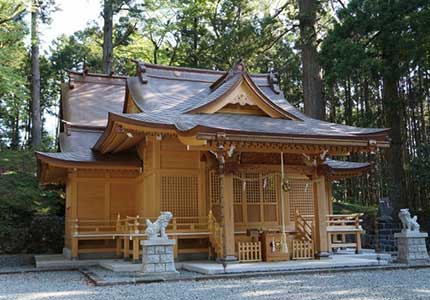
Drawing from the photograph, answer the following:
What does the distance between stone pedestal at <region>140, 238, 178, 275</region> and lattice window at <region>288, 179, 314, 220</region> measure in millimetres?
4120

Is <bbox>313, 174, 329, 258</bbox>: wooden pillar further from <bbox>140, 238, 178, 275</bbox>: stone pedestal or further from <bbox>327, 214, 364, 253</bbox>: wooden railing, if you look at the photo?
<bbox>140, 238, 178, 275</bbox>: stone pedestal

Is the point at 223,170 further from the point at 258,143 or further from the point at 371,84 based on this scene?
the point at 371,84

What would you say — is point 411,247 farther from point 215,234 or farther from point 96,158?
point 96,158

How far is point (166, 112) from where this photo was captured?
10383 millimetres

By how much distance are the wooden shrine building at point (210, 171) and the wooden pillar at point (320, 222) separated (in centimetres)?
2

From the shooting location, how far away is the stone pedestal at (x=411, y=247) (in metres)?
9.59

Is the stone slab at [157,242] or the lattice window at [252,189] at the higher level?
the lattice window at [252,189]

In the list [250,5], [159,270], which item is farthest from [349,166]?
[250,5]

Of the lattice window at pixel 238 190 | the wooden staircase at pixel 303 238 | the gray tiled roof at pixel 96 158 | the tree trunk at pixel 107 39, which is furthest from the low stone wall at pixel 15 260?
the tree trunk at pixel 107 39

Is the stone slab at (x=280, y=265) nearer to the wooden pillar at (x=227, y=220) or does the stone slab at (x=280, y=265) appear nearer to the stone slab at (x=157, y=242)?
the wooden pillar at (x=227, y=220)

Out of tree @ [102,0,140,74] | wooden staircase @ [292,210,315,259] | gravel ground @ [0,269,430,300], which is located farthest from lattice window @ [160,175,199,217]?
tree @ [102,0,140,74]

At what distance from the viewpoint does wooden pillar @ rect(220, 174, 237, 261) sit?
900cm

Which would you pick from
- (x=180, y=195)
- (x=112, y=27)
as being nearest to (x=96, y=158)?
(x=180, y=195)

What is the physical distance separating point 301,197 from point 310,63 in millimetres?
7232
